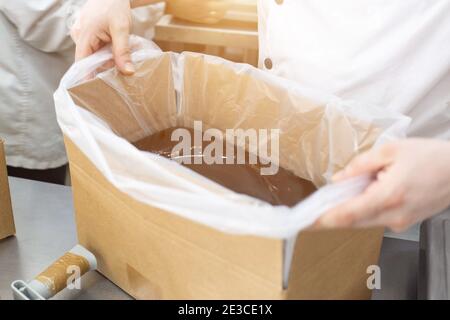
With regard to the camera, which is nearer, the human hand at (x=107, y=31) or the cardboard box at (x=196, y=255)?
the cardboard box at (x=196, y=255)

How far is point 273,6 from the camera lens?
0.96 metres

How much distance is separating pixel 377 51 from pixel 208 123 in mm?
314

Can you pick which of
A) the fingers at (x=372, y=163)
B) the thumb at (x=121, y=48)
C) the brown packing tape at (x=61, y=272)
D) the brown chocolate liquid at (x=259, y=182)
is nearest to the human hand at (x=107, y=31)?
the thumb at (x=121, y=48)

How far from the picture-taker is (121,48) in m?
0.88

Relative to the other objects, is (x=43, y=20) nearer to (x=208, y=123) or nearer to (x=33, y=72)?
(x=33, y=72)

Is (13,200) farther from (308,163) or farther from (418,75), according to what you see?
(418,75)

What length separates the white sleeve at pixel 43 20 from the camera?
49.2 inches

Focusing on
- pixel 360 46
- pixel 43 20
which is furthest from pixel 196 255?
pixel 43 20

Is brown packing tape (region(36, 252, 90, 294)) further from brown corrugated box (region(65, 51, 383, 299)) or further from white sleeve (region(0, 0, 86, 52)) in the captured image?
white sleeve (region(0, 0, 86, 52))

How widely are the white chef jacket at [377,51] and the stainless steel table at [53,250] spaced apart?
0.23m

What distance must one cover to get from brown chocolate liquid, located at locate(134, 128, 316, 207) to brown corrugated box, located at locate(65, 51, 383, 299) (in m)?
0.03

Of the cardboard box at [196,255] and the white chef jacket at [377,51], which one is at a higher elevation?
the white chef jacket at [377,51]

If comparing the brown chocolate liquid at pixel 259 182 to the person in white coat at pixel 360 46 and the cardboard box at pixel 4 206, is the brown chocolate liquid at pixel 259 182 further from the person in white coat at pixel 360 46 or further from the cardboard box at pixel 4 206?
the cardboard box at pixel 4 206
